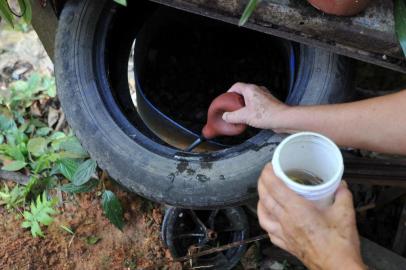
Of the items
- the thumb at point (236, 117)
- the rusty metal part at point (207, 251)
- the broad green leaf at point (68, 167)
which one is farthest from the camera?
the broad green leaf at point (68, 167)

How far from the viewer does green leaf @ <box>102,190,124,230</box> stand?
1593mm

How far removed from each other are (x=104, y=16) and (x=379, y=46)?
0.69m

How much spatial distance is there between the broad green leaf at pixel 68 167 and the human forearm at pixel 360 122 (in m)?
0.80

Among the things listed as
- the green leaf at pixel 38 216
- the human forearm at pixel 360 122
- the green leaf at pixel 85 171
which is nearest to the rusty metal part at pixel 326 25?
the human forearm at pixel 360 122

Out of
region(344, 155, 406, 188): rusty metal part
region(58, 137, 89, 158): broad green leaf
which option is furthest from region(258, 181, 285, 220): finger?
region(58, 137, 89, 158): broad green leaf

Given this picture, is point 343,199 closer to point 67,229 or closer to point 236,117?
point 236,117

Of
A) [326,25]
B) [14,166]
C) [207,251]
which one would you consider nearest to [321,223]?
[326,25]

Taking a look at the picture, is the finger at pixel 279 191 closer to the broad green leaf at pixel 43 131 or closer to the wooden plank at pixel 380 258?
the wooden plank at pixel 380 258

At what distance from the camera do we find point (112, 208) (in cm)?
159

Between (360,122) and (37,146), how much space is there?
4.03ft

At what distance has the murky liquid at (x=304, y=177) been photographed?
3.06 feet

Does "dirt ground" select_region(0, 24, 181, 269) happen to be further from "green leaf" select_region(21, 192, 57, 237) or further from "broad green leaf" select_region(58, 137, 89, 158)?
"broad green leaf" select_region(58, 137, 89, 158)

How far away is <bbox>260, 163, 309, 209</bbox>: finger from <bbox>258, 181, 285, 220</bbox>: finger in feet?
0.04

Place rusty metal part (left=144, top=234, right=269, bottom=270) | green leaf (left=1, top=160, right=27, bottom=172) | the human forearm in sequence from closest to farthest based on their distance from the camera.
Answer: the human forearm → rusty metal part (left=144, top=234, right=269, bottom=270) → green leaf (left=1, top=160, right=27, bottom=172)
